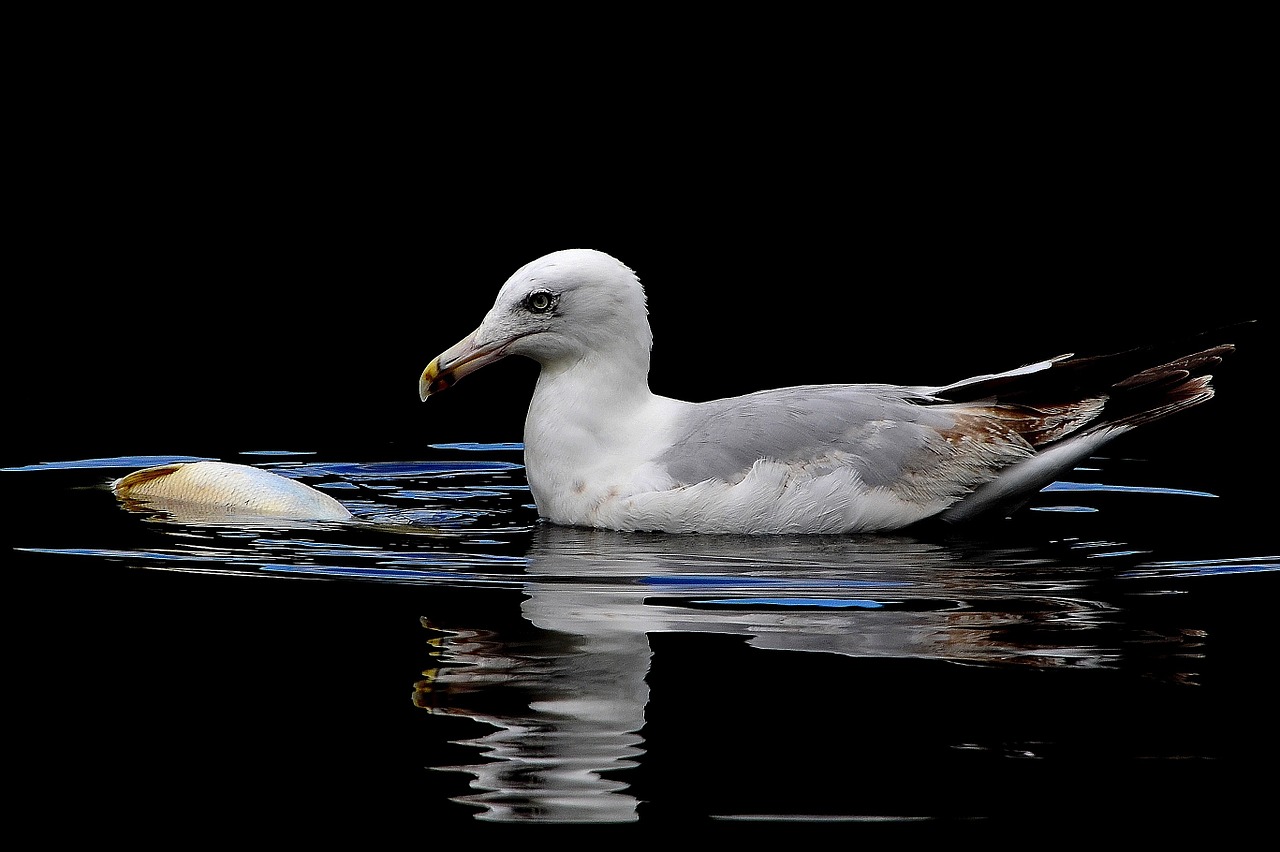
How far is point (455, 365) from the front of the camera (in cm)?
843

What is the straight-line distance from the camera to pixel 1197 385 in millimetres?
8859

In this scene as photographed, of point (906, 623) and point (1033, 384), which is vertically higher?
point (1033, 384)

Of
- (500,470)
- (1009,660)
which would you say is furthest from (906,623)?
(500,470)

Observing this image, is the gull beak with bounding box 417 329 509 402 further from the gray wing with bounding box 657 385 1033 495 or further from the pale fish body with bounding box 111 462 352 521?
the gray wing with bounding box 657 385 1033 495

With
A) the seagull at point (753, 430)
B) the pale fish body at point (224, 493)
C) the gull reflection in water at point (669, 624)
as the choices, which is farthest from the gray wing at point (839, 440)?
the pale fish body at point (224, 493)

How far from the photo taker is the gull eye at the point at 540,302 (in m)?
8.41

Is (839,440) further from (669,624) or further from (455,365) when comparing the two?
(669,624)

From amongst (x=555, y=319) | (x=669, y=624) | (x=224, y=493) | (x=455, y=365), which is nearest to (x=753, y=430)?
(x=555, y=319)

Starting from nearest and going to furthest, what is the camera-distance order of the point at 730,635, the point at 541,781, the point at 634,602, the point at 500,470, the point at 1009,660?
the point at 541,781, the point at 1009,660, the point at 730,635, the point at 634,602, the point at 500,470

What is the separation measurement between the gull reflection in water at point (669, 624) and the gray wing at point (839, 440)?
1.14 ft

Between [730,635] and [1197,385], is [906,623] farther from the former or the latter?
[1197,385]

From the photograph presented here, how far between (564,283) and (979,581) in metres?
2.42

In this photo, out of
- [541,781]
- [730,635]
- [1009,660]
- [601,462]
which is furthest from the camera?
[601,462]

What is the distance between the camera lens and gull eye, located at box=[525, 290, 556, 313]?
841 cm
